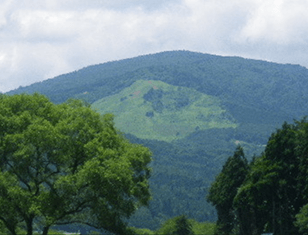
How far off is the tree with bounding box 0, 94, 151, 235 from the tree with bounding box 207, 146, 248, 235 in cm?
5510

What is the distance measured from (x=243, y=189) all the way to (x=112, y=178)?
42845mm

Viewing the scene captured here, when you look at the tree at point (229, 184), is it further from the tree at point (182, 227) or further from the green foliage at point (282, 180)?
the tree at point (182, 227)

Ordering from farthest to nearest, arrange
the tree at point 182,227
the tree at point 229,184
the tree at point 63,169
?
the tree at point 182,227, the tree at point 229,184, the tree at point 63,169

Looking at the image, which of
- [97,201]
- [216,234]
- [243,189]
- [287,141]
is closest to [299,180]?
[287,141]

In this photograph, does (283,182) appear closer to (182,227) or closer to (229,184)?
(229,184)

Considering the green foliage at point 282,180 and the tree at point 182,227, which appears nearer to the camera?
the green foliage at point 282,180

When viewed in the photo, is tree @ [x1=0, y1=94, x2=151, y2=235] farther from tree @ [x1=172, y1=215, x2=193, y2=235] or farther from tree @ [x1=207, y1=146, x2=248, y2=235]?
tree @ [x1=172, y1=215, x2=193, y2=235]

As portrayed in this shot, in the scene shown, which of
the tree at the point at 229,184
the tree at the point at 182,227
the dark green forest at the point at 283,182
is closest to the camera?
the dark green forest at the point at 283,182

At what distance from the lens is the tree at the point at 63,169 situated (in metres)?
37.2

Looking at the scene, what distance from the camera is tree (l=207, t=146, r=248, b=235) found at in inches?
3743

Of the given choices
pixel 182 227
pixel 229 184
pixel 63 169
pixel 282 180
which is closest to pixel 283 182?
pixel 282 180

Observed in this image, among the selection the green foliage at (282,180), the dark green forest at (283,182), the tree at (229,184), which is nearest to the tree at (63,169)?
the dark green forest at (283,182)

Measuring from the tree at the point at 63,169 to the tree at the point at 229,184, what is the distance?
55096 mm

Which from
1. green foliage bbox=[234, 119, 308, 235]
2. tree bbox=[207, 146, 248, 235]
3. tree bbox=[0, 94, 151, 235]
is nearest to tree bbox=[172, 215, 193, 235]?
tree bbox=[207, 146, 248, 235]
